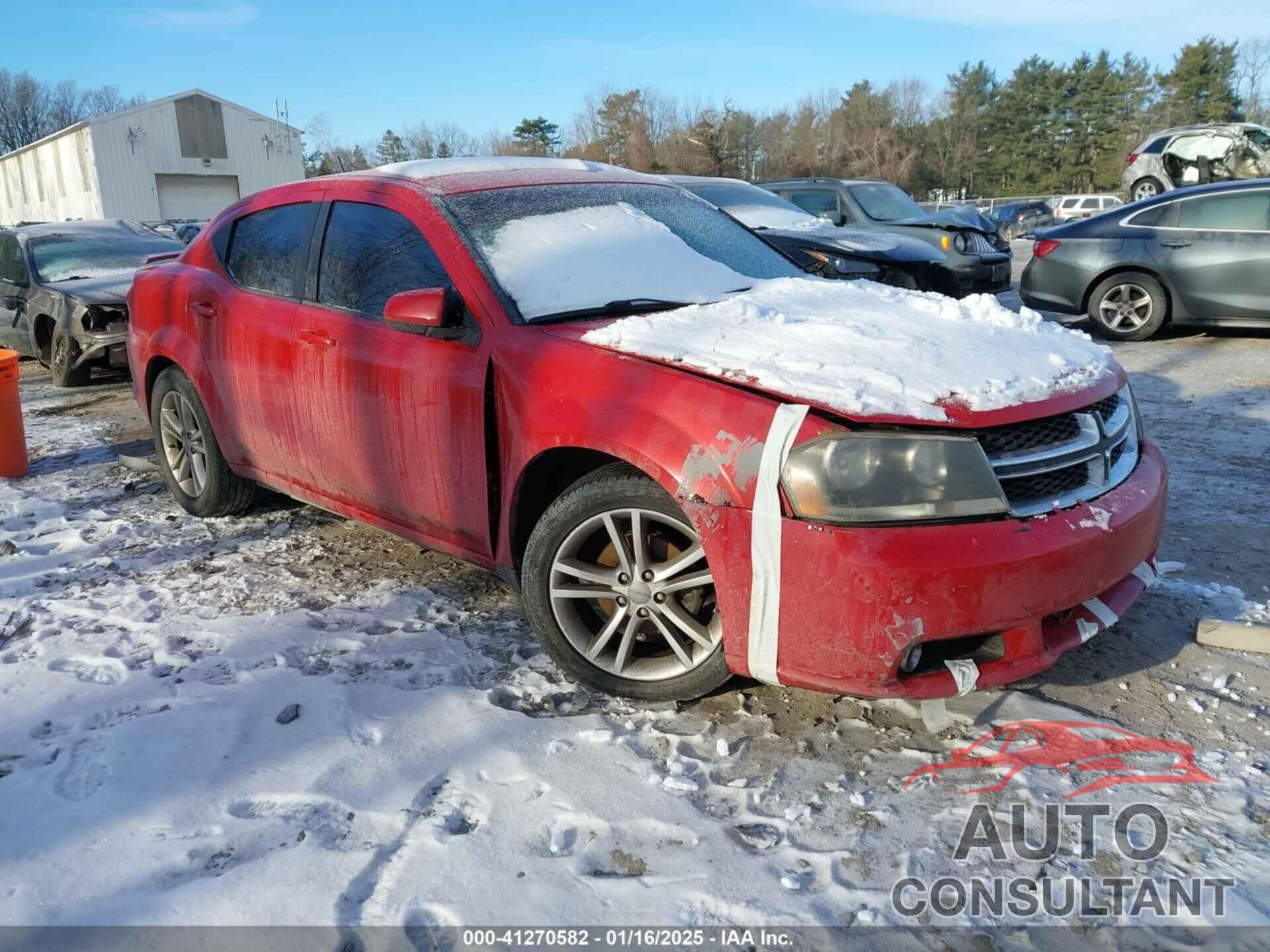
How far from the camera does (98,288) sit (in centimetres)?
866

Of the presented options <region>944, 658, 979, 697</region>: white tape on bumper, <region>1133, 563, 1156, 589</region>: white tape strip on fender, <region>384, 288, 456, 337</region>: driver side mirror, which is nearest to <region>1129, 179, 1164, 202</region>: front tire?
<region>1133, 563, 1156, 589</region>: white tape strip on fender

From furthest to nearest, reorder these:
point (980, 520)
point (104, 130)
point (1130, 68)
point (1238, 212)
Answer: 1. point (1130, 68)
2. point (104, 130)
3. point (1238, 212)
4. point (980, 520)

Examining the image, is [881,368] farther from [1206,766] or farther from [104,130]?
[104,130]

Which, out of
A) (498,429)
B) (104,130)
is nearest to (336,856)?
(498,429)

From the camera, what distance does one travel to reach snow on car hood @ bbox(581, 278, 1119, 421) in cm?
254

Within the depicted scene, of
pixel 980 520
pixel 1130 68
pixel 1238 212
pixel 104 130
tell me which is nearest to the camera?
pixel 980 520

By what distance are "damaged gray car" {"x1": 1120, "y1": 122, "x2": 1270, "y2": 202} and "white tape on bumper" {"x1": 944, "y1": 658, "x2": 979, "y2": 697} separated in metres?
19.3

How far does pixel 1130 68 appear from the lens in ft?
217

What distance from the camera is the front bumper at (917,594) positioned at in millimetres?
2389

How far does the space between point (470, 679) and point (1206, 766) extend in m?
2.12

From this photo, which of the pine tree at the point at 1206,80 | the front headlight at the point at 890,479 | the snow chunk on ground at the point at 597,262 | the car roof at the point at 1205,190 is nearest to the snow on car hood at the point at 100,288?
the snow chunk on ground at the point at 597,262

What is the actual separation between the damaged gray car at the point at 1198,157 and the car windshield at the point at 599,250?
59.1 feet

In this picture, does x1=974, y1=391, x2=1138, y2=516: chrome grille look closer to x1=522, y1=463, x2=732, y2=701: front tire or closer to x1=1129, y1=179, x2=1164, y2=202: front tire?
x1=522, y1=463, x2=732, y2=701: front tire

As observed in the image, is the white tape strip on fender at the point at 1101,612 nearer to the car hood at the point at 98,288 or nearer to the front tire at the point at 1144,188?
the car hood at the point at 98,288
